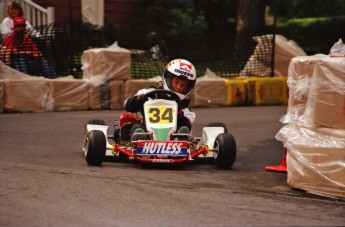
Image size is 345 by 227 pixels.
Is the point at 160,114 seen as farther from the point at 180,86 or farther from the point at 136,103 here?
the point at 180,86

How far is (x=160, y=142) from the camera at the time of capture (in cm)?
805

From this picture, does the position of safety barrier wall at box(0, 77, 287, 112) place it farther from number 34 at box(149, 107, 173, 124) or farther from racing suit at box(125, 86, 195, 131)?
number 34 at box(149, 107, 173, 124)

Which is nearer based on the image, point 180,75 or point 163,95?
point 163,95

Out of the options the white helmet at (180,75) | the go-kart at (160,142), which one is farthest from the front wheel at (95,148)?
the white helmet at (180,75)

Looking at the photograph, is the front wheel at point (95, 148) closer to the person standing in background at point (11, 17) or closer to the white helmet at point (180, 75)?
the white helmet at point (180, 75)

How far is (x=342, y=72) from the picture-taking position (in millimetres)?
6805

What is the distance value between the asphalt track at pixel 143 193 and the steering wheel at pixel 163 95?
2.32 feet

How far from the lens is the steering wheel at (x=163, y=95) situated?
860 cm

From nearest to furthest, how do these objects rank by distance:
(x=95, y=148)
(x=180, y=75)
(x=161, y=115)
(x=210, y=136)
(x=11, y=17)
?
(x=95, y=148), (x=161, y=115), (x=210, y=136), (x=180, y=75), (x=11, y=17)

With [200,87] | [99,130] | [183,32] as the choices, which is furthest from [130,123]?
[183,32]

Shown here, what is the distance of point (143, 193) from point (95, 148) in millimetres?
1457

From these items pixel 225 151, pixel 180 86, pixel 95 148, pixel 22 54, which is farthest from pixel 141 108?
pixel 22 54

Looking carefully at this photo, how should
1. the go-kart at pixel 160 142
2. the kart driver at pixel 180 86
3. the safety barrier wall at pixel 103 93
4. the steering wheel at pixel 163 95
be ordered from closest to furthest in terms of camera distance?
the go-kart at pixel 160 142, the steering wheel at pixel 163 95, the kart driver at pixel 180 86, the safety barrier wall at pixel 103 93

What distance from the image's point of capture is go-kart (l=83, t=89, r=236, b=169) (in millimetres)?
8031
